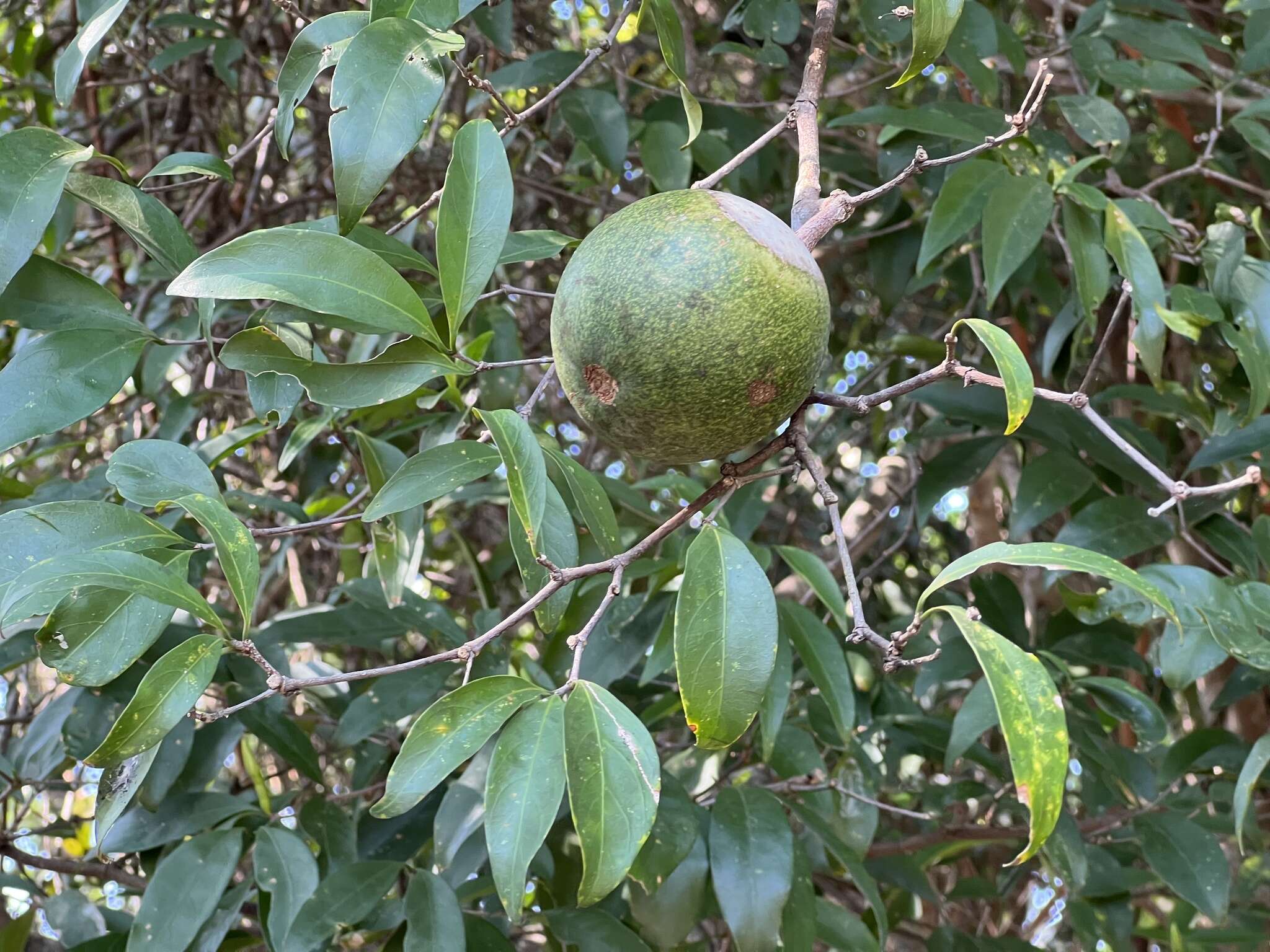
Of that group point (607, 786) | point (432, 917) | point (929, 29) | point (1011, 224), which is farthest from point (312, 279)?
point (1011, 224)

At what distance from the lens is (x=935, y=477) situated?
1.74 metres

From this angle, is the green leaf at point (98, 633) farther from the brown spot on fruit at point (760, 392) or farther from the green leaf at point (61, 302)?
the brown spot on fruit at point (760, 392)

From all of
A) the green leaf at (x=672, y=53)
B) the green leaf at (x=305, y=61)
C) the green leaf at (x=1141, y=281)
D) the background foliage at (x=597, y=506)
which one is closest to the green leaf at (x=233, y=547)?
the background foliage at (x=597, y=506)

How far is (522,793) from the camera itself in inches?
29.8

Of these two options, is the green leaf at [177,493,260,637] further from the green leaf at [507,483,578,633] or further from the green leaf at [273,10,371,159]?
the green leaf at [273,10,371,159]

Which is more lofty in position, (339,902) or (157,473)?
(157,473)

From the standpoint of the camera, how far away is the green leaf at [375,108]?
0.87 m

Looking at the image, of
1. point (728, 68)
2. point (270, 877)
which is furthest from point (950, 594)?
point (728, 68)

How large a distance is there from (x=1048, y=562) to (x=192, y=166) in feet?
2.89

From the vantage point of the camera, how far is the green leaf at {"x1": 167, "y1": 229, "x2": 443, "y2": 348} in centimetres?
80

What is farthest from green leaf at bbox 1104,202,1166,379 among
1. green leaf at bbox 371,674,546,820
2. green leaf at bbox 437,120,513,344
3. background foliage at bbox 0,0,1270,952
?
green leaf at bbox 371,674,546,820

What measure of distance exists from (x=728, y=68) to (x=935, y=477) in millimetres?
1385

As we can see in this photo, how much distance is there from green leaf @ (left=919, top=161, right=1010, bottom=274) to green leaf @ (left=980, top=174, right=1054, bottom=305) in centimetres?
3

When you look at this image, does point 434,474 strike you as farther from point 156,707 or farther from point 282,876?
point 282,876
